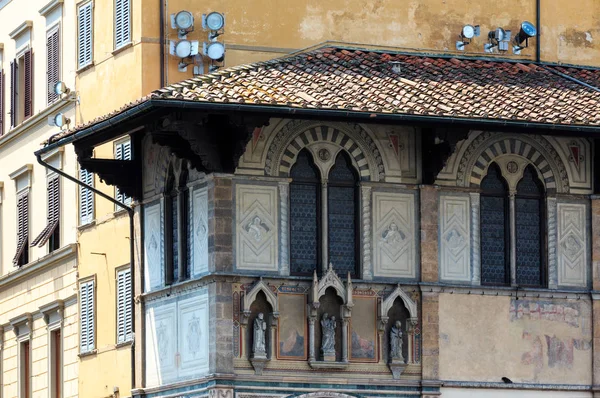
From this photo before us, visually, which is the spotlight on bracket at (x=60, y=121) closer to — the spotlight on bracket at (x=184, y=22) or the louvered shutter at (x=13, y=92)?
the louvered shutter at (x=13, y=92)

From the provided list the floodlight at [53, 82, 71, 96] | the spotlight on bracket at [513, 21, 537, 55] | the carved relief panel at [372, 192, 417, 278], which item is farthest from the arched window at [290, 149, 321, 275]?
the floodlight at [53, 82, 71, 96]

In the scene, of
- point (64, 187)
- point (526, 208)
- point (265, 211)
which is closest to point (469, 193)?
point (526, 208)

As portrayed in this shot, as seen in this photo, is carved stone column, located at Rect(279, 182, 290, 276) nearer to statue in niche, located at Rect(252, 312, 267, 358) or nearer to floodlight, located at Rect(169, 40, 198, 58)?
statue in niche, located at Rect(252, 312, 267, 358)

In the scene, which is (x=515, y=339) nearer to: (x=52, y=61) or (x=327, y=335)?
(x=327, y=335)

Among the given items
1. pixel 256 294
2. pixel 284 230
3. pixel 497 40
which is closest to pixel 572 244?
Result: pixel 497 40

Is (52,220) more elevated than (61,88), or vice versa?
(61,88)

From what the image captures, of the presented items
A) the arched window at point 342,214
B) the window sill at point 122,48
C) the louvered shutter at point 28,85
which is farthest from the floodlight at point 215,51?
the louvered shutter at point 28,85

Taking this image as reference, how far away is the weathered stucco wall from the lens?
128 feet

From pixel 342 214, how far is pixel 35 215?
997 centimetres

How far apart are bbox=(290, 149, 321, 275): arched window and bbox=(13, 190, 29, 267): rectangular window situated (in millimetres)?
10400

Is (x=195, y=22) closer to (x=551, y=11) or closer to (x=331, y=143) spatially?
(x=331, y=143)

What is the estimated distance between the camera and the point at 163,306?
39.3 m

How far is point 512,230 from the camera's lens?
39594 millimetres

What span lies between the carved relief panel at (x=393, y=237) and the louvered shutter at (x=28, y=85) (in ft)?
36.1
